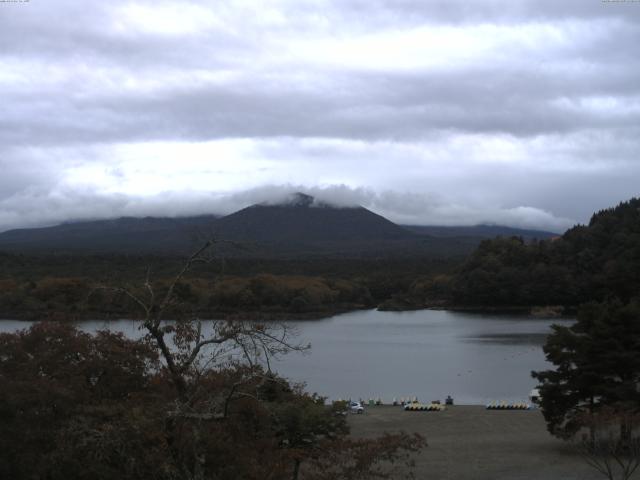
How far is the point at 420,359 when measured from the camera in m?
33.9

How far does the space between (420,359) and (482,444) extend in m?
17.4

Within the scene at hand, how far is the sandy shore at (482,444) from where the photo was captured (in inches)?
542

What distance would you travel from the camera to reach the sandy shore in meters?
13.8

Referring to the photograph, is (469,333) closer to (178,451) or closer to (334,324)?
(334,324)

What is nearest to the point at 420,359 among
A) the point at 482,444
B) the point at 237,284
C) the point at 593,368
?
the point at 482,444

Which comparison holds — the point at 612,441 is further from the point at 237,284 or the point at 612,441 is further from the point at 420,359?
the point at 237,284

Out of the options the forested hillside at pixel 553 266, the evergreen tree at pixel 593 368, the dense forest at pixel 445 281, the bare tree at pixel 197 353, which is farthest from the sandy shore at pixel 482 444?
the forested hillside at pixel 553 266

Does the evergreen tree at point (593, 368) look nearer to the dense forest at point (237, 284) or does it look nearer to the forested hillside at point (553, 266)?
the dense forest at point (237, 284)

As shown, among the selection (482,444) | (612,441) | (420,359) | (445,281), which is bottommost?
(420,359)

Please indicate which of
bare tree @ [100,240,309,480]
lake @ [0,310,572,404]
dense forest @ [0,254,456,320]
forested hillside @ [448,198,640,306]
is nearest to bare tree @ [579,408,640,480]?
bare tree @ [100,240,309,480]

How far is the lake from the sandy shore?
3.13 metres

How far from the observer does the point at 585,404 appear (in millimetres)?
15008

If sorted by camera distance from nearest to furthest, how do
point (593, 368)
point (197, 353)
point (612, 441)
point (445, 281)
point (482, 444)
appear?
point (197, 353) → point (612, 441) → point (593, 368) → point (482, 444) → point (445, 281)

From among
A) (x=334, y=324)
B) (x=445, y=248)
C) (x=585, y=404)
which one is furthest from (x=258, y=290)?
(x=445, y=248)
